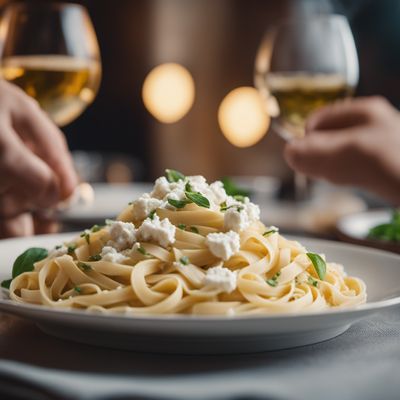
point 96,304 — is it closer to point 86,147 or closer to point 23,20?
point 23,20

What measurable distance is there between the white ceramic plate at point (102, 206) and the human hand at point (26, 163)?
38cm

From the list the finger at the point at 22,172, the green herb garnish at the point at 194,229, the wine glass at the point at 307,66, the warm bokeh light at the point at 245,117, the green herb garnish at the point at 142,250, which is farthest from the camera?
the warm bokeh light at the point at 245,117

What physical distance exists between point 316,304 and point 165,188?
36 centimetres

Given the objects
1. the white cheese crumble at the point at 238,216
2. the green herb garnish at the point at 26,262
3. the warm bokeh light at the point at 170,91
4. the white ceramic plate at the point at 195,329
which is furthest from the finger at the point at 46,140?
the warm bokeh light at the point at 170,91

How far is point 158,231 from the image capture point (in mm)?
1236

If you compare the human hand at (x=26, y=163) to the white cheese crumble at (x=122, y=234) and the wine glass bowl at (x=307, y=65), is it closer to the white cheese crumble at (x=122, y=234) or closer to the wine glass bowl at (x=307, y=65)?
the white cheese crumble at (x=122, y=234)

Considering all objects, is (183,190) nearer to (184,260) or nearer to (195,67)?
(184,260)

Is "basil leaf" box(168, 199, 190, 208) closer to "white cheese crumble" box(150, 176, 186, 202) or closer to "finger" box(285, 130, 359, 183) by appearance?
"white cheese crumble" box(150, 176, 186, 202)

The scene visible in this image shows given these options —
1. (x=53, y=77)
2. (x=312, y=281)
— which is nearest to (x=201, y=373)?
(x=312, y=281)

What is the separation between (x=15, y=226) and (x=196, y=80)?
6511 millimetres

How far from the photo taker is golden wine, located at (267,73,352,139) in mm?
2627

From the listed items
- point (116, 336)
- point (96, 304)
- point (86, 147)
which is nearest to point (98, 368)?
point (116, 336)

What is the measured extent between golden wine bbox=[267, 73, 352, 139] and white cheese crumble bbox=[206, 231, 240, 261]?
4.99 feet

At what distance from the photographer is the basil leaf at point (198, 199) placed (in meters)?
1.33
